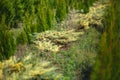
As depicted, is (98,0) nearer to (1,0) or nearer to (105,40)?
(1,0)

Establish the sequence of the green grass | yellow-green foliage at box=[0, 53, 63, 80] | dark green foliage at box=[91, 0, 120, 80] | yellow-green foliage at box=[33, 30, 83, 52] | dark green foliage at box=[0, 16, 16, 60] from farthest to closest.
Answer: yellow-green foliage at box=[33, 30, 83, 52] < dark green foliage at box=[0, 16, 16, 60] < the green grass < yellow-green foliage at box=[0, 53, 63, 80] < dark green foliage at box=[91, 0, 120, 80]

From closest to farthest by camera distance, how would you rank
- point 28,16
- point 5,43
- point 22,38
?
point 5,43 < point 22,38 < point 28,16

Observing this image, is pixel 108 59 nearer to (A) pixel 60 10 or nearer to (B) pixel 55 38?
(B) pixel 55 38

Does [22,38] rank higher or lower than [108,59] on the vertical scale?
lower

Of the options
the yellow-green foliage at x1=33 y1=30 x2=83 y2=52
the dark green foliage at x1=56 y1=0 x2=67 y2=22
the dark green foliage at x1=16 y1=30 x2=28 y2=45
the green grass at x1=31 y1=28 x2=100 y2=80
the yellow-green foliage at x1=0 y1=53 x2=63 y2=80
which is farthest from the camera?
the dark green foliage at x1=56 y1=0 x2=67 y2=22

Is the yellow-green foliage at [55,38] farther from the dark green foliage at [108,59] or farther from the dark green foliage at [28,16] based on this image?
the dark green foliage at [108,59]

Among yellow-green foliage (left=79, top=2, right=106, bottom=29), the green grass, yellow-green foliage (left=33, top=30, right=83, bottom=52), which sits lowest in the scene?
the green grass

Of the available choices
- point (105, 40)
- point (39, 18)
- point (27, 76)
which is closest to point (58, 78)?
point (27, 76)

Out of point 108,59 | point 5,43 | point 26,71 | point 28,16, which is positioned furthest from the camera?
point 28,16

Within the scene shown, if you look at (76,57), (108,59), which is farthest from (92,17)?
(108,59)

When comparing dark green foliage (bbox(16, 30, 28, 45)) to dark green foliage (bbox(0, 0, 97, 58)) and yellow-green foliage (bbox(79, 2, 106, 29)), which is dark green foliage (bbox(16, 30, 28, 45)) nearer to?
dark green foliage (bbox(0, 0, 97, 58))

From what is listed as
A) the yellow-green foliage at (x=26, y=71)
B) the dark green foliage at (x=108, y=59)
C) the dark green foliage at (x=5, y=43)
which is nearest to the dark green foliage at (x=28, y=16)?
the dark green foliage at (x=5, y=43)

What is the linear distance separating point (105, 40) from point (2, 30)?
11.0 feet

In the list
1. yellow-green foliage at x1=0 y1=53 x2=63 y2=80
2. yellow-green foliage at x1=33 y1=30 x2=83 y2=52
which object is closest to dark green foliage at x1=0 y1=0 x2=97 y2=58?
yellow-green foliage at x1=33 y1=30 x2=83 y2=52
